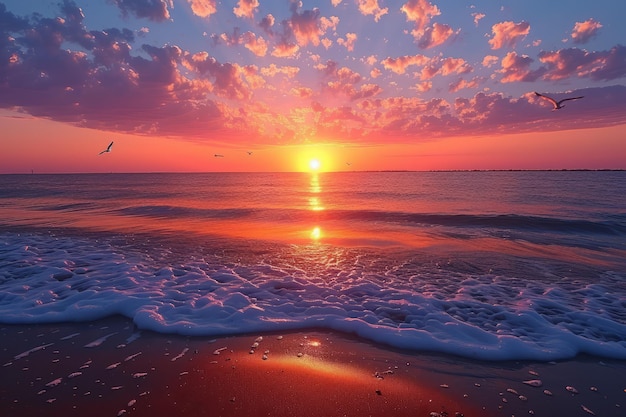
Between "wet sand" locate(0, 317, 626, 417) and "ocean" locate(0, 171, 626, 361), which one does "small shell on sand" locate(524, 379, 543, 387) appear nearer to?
"wet sand" locate(0, 317, 626, 417)

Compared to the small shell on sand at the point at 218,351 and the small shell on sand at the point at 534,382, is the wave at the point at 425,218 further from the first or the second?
the small shell on sand at the point at 218,351

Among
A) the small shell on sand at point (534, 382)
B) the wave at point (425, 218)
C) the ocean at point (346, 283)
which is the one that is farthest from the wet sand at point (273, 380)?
the wave at point (425, 218)

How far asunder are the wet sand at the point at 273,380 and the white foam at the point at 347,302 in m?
0.36

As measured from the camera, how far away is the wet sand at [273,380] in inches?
158

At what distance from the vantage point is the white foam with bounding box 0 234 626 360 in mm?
5984

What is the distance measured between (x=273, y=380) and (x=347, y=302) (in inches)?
128

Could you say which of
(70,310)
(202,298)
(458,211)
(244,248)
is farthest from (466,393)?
(458,211)

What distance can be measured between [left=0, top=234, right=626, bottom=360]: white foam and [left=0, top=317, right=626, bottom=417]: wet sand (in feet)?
1.18

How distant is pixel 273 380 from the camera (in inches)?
181

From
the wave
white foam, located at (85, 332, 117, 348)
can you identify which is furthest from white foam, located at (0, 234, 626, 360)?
the wave

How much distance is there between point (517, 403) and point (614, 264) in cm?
1054

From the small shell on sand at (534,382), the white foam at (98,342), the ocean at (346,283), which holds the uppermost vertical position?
the white foam at (98,342)

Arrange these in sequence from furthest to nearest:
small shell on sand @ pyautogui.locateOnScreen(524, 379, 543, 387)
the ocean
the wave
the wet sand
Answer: the wave → the ocean → small shell on sand @ pyautogui.locateOnScreen(524, 379, 543, 387) → the wet sand

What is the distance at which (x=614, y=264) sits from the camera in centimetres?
1152
